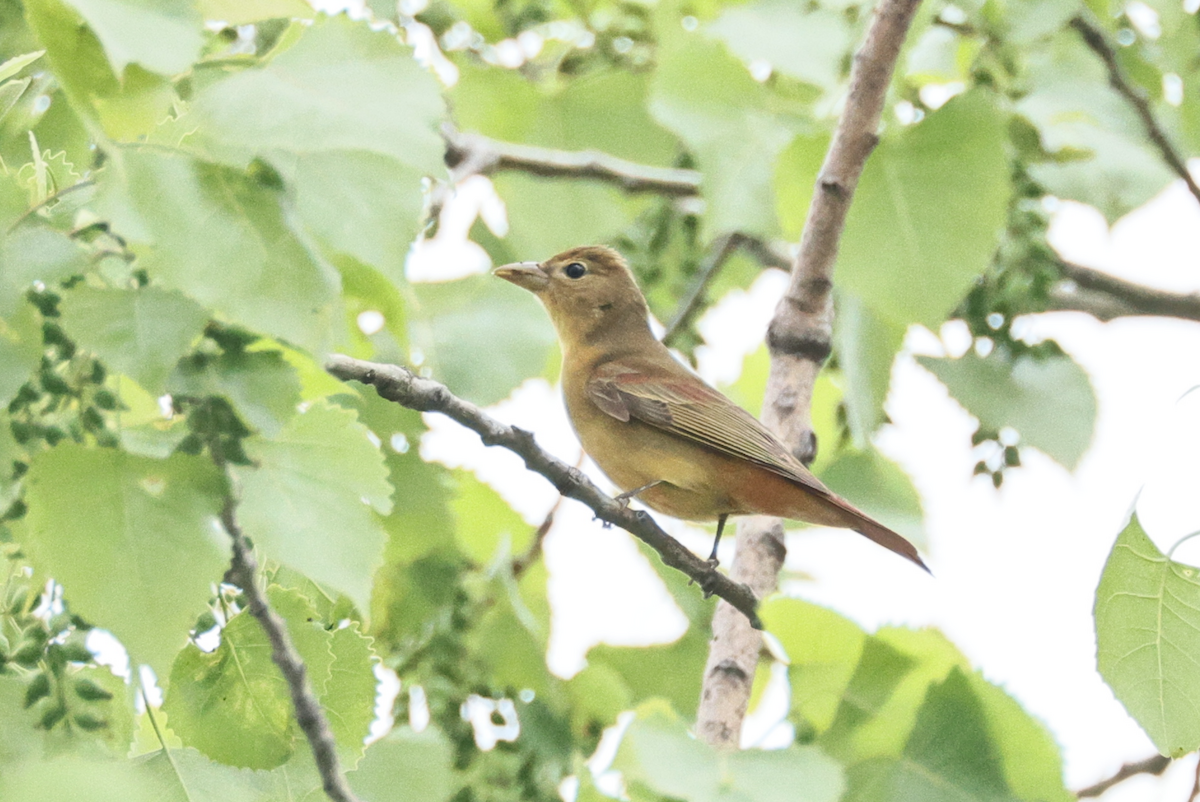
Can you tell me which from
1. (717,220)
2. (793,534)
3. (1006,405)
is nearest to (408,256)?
(717,220)

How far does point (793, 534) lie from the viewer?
4.64 m

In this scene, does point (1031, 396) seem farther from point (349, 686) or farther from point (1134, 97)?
point (349, 686)

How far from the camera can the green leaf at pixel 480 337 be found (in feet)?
12.1

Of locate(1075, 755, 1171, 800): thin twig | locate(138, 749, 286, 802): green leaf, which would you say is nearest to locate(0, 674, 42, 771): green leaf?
locate(138, 749, 286, 802): green leaf

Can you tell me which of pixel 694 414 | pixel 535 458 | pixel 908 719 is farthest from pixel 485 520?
pixel 535 458

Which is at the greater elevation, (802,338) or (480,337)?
(802,338)

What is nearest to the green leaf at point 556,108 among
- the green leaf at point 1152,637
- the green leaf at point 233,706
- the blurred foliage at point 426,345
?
the blurred foliage at point 426,345

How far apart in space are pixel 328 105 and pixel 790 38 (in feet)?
8.03

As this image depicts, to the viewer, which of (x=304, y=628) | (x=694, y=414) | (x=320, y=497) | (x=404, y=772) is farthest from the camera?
(x=694, y=414)

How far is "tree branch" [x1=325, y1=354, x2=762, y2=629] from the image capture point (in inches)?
85.4

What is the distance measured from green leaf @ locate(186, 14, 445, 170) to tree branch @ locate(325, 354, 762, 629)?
0.43 m

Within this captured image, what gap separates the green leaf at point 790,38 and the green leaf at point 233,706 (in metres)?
2.22

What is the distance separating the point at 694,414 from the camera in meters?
4.13

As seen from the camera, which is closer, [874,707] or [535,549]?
[874,707]
